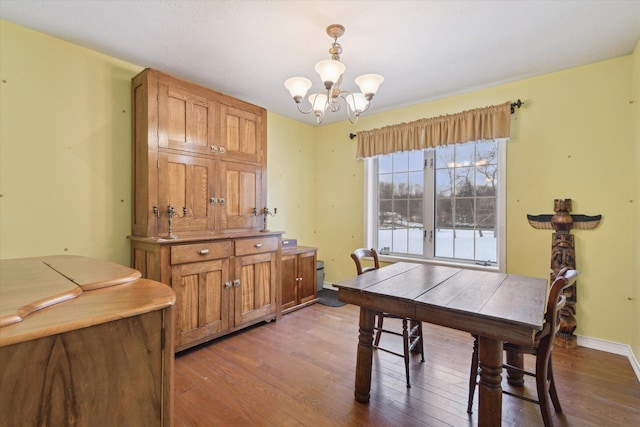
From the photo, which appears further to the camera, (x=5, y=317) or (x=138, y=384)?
(x=138, y=384)

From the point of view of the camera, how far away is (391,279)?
2.12 m

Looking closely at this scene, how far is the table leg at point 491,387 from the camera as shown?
1.42 metres

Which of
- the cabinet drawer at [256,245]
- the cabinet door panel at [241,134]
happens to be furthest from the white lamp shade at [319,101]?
the cabinet drawer at [256,245]

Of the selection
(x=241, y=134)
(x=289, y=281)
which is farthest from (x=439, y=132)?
(x=289, y=281)

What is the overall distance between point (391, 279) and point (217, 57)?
7.87ft

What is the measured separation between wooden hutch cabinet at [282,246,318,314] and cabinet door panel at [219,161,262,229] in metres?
0.62

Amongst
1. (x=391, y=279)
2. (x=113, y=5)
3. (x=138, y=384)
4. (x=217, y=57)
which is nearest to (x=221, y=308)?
(x=391, y=279)

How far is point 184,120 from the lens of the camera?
271cm

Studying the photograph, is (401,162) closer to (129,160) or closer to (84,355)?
(129,160)

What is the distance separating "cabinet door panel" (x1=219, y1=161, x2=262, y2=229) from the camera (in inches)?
119

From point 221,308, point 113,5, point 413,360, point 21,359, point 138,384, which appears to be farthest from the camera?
point 221,308

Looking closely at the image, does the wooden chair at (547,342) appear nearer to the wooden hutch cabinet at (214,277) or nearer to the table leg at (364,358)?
the table leg at (364,358)

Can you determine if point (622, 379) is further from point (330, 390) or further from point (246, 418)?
point (246, 418)

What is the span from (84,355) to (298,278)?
2923 millimetres
